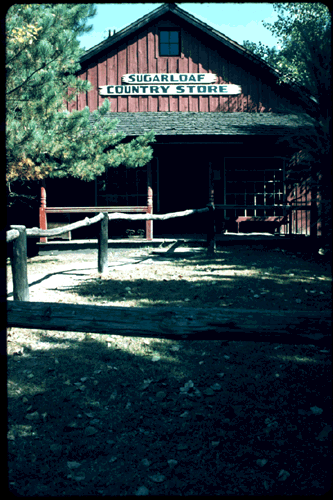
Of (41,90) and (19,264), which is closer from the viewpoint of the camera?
(19,264)

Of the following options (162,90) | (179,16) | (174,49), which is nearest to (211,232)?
(162,90)

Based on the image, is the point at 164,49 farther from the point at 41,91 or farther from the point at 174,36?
the point at 41,91

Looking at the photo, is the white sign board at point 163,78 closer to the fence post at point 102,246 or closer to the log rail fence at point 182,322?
the fence post at point 102,246

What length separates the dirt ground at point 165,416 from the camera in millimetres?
2947

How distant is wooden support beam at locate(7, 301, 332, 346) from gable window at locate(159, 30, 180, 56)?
46.2ft

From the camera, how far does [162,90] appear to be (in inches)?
598

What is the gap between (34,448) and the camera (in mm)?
3279

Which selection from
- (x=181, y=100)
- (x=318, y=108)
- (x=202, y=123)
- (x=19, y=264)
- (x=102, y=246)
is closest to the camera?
(x=318, y=108)

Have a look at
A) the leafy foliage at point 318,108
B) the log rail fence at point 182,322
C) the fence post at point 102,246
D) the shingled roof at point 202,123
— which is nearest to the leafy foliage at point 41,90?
the fence post at point 102,246

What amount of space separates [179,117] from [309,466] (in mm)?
13112

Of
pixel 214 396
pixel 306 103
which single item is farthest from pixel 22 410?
pixel 306 103

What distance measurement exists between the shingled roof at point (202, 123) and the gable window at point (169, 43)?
2060mm

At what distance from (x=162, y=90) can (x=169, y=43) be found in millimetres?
1652

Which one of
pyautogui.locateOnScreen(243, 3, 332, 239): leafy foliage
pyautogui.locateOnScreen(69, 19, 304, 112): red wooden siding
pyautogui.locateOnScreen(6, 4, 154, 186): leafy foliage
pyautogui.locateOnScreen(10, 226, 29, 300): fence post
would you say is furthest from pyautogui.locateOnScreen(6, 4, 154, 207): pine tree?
pyautogui.locateOnScreen(243, 3, 332, 239): leafy foliage
